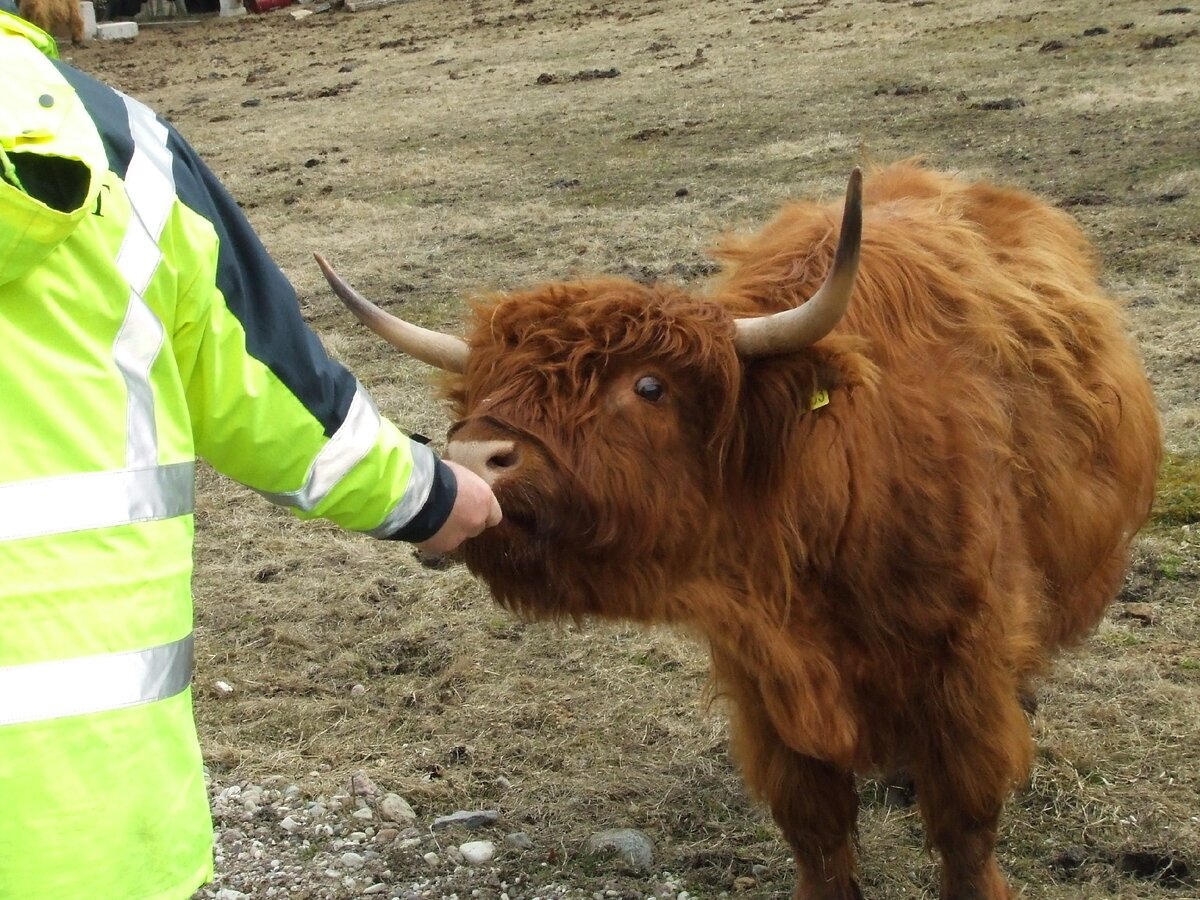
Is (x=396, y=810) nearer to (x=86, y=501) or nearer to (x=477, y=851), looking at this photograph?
(x=477, y=851)

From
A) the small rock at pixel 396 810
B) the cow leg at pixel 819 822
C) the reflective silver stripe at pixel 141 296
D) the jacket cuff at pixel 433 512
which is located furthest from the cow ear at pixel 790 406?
the reflective silver stripe at pixel 141 296

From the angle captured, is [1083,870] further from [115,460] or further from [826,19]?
[826,19]

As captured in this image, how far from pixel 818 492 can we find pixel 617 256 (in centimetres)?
514

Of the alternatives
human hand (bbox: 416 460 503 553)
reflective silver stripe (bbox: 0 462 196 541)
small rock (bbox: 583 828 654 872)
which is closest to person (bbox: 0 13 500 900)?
reflective silver stripe (bbox: 0 462 196 541)

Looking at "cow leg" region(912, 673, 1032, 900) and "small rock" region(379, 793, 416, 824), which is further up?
"cow leg" region(912, 673, 1032, 900)

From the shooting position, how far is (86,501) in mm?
1583

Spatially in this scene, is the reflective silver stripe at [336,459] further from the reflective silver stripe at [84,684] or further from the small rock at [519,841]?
the small rock at [519,841]

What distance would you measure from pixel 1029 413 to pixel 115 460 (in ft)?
7.33

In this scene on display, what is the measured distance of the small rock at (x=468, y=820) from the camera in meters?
3.61

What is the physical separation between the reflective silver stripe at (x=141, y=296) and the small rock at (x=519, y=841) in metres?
2.10

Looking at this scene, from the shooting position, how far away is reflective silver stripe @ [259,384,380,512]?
1880 mm

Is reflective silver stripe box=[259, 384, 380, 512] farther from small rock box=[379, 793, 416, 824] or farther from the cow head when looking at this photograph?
small rock box=[379, 793, 416, 824]

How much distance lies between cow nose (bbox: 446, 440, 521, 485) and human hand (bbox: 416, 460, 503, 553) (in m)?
0.35

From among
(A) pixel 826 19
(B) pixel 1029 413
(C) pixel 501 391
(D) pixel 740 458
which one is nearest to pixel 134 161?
(C) pixel 501 391
